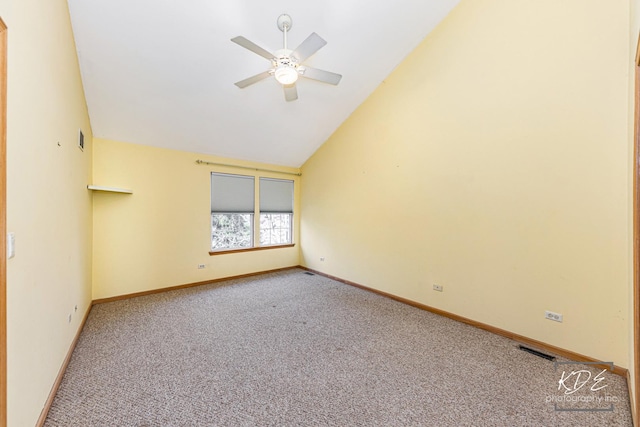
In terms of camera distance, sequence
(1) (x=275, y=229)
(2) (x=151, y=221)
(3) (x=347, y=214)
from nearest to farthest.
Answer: (2) (x=151, y=221)
(3) (x=347, y=214)
(1) (x=275, y=229)

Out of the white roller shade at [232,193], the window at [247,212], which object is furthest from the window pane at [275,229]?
the white roller shade at [232,193]

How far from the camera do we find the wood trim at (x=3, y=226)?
1.11m

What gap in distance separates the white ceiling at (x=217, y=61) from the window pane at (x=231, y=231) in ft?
4.22

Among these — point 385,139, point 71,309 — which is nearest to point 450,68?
point 385,139

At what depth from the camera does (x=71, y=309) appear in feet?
8.06

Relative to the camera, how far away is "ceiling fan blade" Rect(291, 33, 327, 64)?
87.5 inches

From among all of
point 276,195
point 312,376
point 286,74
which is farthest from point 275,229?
point 312,376

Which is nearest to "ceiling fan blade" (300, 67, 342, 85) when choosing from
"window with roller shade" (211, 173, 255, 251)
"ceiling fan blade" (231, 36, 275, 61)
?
"ceiling fan blade" (231, 36, 275, 61)

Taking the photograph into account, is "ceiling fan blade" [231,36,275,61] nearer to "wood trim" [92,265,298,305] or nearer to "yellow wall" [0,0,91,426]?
"yellow wall" [0,0,91,426]

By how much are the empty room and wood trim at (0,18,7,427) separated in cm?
2

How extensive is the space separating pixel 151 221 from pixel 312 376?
11.6 feet

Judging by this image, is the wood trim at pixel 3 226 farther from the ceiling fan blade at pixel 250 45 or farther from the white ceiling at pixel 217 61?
the white ceiling at pixel 217 61

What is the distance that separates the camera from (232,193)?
16.5ft

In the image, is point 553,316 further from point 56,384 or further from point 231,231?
point 231,231
